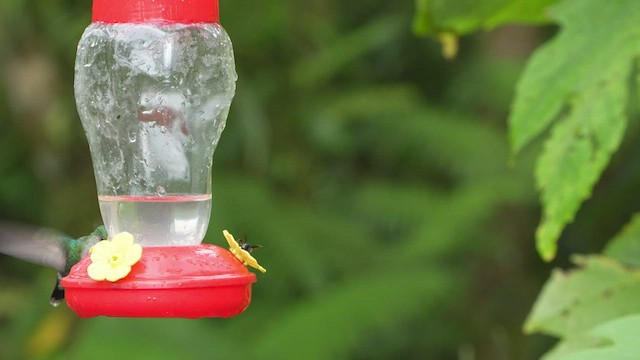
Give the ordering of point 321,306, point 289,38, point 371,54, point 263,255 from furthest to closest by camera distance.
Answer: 1. point 371,54
2. point 289,38
3. point 263,255
4. point 321,306

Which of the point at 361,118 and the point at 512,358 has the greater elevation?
the point at 361,118

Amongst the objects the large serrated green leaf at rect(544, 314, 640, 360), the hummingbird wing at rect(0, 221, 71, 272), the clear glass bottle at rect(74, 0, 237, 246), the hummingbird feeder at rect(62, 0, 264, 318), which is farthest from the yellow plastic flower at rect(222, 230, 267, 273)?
the large serrated green leaf at rect(544, 314, 640, 360)

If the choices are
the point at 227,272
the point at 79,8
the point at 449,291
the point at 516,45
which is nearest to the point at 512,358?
the point at 449,291

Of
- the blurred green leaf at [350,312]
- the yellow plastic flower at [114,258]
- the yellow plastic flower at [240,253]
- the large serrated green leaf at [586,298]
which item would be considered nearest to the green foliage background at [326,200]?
the blurred green leaf at [350,312]

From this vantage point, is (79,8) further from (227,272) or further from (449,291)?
(227,272)

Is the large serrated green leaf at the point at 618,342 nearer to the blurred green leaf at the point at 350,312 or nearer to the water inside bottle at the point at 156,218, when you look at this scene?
the water inside bottle at the point at 156,218

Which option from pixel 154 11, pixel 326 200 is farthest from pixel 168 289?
pixel 326 200

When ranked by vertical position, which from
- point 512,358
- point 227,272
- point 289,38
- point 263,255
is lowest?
point 512,358
